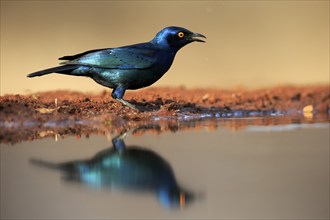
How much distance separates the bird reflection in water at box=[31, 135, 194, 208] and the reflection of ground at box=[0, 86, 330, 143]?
43.5 inches

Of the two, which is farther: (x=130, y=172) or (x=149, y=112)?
(x=149, y=112)

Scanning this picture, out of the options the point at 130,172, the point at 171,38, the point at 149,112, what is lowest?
the point at 130,172

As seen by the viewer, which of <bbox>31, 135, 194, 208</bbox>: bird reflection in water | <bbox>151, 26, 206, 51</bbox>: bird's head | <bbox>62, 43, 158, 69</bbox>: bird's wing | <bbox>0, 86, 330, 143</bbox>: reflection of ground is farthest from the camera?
<bbox>151, 26, 206, 51</bbox>: bird's head

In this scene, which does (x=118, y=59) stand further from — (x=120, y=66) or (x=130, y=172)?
(x=130, y=172)

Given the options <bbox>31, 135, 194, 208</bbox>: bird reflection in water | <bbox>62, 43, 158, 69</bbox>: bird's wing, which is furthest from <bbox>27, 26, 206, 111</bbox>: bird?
<bbox>31, 135, 194, 208</bbox>: bird reflection in water

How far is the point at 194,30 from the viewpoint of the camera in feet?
42.5

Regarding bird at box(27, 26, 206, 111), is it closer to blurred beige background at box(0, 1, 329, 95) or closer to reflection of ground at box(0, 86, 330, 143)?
reflection of ground at box(0, 86, 330, 143)

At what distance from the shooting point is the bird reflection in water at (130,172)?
3992mm

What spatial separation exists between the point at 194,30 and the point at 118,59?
219 inches

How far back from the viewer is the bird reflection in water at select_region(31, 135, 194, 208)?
13.1ft

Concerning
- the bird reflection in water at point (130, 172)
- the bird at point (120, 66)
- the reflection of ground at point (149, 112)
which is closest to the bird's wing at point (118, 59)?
the bird at point (120, 66)

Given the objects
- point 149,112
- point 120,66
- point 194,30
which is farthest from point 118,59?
point 194,30

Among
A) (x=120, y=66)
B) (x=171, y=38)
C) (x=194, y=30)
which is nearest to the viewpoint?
(x=120, y=66)

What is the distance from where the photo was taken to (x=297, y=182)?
432 cm
